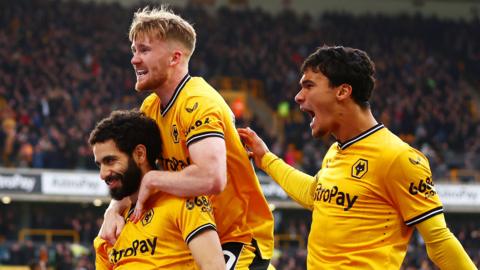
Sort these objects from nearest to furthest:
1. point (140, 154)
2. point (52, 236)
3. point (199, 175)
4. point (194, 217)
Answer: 1. point (194, 217)
2. point (199, 175)
3. point (140, 154)
4. point (52, 236)

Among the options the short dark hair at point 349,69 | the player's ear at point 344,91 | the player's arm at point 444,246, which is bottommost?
the player's arm at point 444,246

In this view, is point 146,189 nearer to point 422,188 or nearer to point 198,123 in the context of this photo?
point 198,123

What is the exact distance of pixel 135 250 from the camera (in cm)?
507

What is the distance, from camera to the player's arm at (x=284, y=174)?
229 inches

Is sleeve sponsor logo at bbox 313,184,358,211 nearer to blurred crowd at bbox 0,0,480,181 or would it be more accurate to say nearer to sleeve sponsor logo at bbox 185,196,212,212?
sleeve sponsor logo at bbox 185,196,212,212

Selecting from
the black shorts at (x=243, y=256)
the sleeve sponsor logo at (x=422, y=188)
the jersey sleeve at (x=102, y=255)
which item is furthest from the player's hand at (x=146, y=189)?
the sleeve sponsor logo at (x=422, y=188)

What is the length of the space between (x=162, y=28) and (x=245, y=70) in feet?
99.0

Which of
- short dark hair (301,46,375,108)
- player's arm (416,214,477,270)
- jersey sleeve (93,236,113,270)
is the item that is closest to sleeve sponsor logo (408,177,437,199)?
player's arm (416,214,477,270)

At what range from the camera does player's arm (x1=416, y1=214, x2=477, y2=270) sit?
16.3 feet

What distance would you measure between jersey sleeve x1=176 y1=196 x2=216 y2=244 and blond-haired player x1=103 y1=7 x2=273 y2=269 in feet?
0.18

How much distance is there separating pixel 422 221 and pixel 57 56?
28.2 metres

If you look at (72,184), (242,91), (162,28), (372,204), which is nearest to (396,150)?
(372,204)

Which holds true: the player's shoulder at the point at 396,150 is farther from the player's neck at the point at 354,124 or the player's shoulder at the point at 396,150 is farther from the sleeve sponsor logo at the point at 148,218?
the sleeve sponsor logo at the point at 148,218

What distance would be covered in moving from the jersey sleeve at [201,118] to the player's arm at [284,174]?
77 cm
